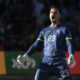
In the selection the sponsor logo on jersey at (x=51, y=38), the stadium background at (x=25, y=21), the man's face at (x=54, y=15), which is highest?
the man's face at (x=54, y=15)

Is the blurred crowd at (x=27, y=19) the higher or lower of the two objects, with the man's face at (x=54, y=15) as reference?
lower

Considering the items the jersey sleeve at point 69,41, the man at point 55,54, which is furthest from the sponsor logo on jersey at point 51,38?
the jersey sleeve at point 69,41

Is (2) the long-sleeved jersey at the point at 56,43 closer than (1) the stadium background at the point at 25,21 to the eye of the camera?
Yes

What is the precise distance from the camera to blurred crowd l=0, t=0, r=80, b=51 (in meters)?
12.1

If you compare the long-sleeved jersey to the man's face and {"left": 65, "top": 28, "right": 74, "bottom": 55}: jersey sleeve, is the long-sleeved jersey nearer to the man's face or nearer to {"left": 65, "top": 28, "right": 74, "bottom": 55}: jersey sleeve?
{"left": 65, "top": 28, "right": 74, "bottom": 55}: jersey sleeve

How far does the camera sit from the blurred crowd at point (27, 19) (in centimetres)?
1210

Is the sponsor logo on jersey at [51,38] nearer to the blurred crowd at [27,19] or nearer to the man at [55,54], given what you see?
the man at [55,54]

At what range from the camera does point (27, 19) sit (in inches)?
507

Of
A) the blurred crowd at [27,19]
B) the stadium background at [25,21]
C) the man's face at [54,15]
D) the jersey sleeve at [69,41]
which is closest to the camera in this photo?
the jersey sleeve at [69,41]

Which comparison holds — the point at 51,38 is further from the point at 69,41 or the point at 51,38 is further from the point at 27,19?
the point at 27,19

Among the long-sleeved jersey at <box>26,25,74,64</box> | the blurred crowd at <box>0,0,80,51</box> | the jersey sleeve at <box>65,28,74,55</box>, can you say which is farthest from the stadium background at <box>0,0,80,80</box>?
the jersey sleeve at <box>65,28,74,55</box>

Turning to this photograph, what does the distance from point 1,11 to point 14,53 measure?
2497mm

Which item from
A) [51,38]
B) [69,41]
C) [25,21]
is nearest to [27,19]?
[25,21]

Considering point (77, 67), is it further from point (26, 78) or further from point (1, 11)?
point (1, 11)
